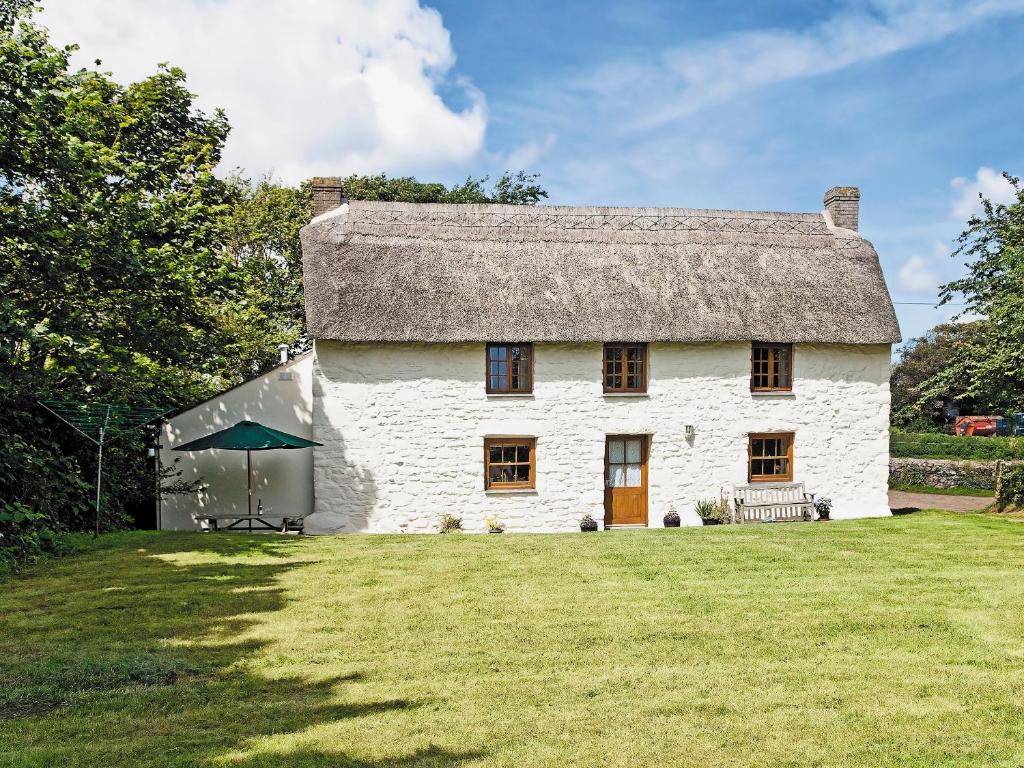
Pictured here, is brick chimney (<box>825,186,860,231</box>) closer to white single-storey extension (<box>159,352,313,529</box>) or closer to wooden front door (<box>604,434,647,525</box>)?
wooden front door (<box>604,434,647,525</box>)

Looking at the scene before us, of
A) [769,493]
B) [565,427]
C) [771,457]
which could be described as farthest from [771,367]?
[565,427]

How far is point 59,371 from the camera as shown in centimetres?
1230

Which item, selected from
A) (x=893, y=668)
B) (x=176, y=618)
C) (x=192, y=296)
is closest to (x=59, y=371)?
(x=192, y=296)

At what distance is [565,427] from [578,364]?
145 centimetres

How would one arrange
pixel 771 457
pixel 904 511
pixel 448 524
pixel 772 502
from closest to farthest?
pixel 448 524 < pixel 772 502 < pixel 771 457 < pixel 904 511

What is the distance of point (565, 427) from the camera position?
695 inches

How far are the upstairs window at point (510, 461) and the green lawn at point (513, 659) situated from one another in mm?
4390

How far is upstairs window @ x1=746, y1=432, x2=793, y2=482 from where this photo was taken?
60.8ft

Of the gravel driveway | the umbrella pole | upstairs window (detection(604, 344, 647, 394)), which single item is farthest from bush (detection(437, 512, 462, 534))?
the gravel driveway

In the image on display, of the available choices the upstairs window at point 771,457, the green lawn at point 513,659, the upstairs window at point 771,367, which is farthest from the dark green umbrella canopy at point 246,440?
the upstairs window at point 771,367

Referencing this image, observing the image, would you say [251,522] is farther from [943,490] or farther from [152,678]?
[943,490]

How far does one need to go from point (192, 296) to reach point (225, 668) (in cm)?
967

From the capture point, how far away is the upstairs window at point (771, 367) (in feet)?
61.3

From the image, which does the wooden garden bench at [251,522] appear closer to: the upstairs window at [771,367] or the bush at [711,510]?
the bush at [711,510]
